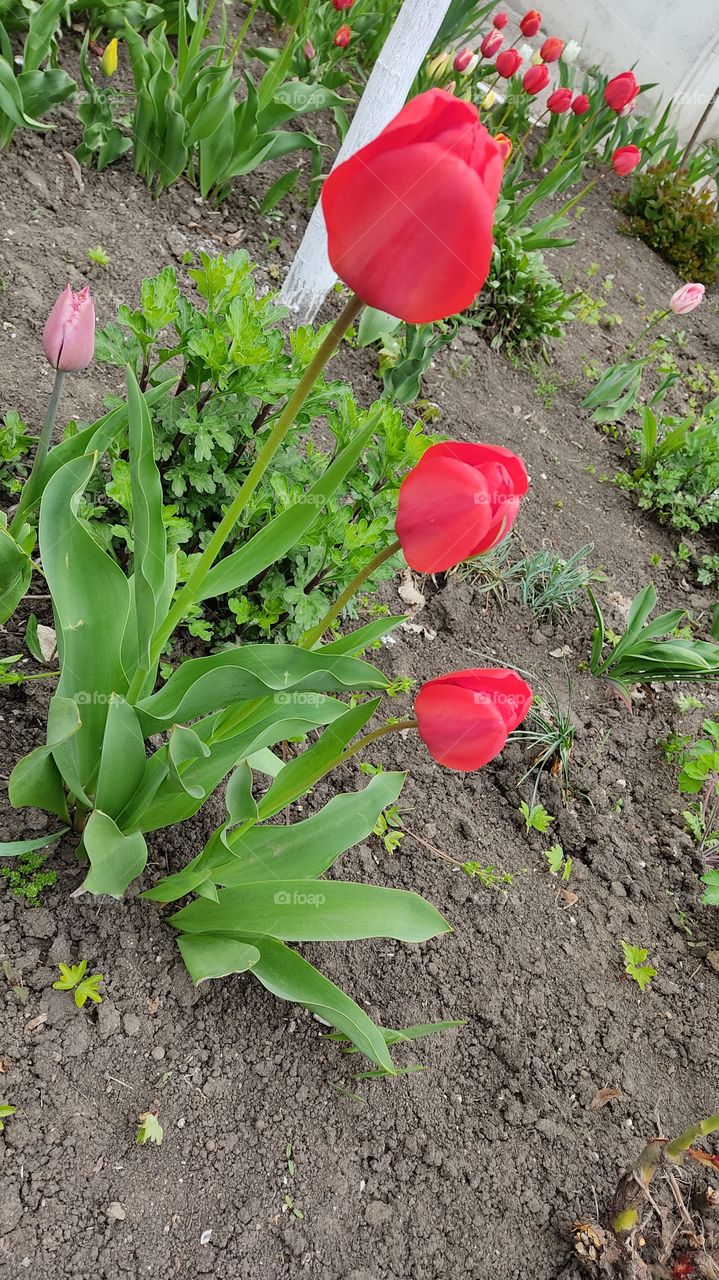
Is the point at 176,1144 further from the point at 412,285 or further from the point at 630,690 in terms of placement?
the point at 630,690

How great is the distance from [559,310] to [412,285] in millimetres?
3008

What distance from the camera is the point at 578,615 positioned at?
2.84m

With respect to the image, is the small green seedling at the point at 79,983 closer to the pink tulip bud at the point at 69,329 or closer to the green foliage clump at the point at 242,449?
the green foliage clump at the point at 242,449

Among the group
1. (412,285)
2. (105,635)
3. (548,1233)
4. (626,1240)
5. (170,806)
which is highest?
(412,285)

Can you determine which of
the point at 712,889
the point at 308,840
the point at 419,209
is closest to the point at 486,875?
the point at 712,889

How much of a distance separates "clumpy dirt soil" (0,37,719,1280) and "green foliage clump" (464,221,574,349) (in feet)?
4.49

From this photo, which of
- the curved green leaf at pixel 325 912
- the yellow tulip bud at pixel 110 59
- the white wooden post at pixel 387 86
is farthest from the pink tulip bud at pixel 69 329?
the yellow tulip bud at pixel 110 59

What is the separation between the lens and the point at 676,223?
16.4 feet

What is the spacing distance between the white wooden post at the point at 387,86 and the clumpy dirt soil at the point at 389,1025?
50cm

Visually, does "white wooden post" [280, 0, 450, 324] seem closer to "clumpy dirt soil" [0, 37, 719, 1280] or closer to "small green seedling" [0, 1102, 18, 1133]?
"clumpy dirt soil" [0, 37, 719, 1280]

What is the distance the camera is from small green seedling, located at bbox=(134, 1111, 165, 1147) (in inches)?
52.0

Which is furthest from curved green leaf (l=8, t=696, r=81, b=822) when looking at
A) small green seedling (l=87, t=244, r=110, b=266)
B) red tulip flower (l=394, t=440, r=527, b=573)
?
small green seedling (l=87, t=244, r=110, b=266)

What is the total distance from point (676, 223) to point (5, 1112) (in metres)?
5.38

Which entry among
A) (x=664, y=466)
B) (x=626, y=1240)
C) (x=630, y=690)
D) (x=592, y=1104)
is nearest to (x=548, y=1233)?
(x=626, y=1240)
